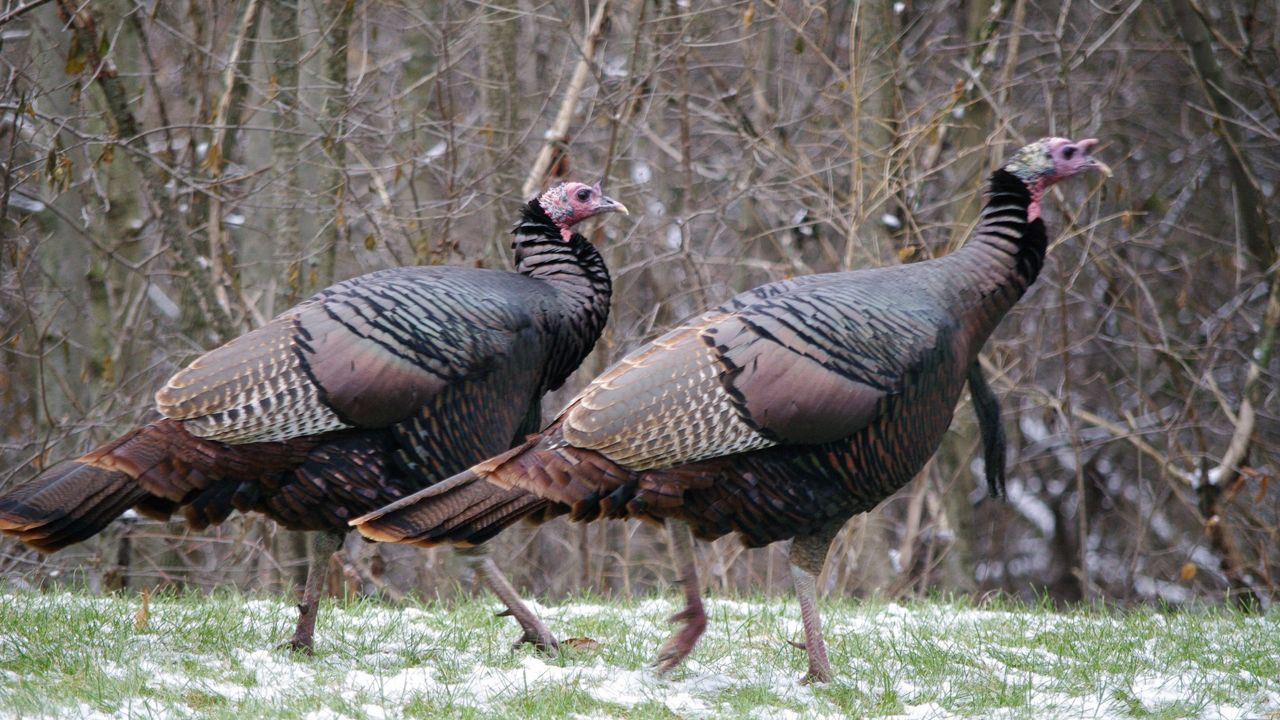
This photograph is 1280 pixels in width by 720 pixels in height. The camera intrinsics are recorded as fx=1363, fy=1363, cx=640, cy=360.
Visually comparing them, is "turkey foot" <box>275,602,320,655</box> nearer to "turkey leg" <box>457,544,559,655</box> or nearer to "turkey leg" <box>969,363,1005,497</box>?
"turkey leg" <box>457,544,559,655</box>

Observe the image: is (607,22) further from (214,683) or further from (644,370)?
(214,683)

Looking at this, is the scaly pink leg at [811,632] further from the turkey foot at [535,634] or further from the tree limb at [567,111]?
the tree limb at [567,111]

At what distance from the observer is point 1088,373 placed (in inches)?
452

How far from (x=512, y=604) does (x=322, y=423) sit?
0.95 m

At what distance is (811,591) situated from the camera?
14.1 feet

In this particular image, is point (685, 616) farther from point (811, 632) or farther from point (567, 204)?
point (567, 204)

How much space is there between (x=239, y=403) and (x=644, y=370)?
1279mm

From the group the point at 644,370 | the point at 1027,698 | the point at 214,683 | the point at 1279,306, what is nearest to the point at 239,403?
the point at 214,683

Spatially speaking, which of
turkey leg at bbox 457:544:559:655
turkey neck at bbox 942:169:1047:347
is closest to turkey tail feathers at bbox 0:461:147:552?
turkey leg at bbox 457:544:559:655

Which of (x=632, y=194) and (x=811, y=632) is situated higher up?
(x=632, y=194)

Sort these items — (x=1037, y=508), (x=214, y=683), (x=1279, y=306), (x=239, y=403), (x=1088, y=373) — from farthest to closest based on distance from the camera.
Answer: (x=1037, y=508), (x=1088, y=373), (x=1279, y=306), (x=239, y=403), (x=214, y=683)

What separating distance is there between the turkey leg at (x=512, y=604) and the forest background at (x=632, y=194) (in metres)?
2.17

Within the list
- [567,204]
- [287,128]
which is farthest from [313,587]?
[287,128]

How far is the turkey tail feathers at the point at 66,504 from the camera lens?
4074 millimetres
